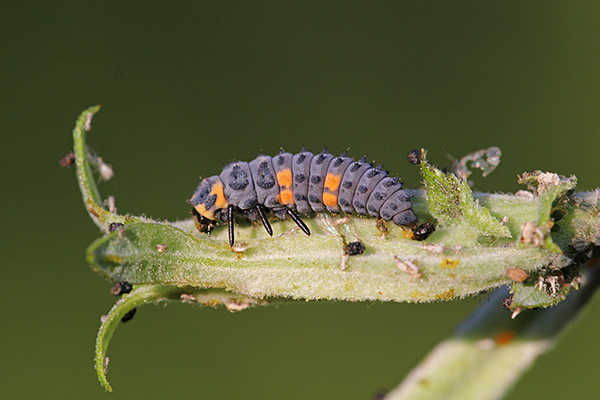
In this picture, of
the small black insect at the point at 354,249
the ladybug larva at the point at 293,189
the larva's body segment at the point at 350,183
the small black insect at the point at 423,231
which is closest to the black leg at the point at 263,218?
the ladybug larva at the point at 293,189

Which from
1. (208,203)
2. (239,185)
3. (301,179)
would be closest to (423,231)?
(301,179)

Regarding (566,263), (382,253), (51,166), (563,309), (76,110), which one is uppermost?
(76,110)

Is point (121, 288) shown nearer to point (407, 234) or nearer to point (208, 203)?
point (208, 203)

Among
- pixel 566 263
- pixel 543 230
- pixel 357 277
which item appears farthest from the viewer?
pixel 357 277

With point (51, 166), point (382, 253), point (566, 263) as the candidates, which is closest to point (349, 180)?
point (382, 253)

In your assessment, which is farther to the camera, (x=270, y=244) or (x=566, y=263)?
(x=270, y=244)

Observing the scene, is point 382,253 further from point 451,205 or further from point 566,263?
point 566,263

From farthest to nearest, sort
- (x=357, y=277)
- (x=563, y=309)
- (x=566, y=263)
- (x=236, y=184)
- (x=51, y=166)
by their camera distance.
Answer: (x=51, y=166) → (x=236, y=184) → (x=563, y=309) → (x=357, y=277) → (x=566, y=263)

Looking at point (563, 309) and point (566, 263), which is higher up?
point (566, 263)
